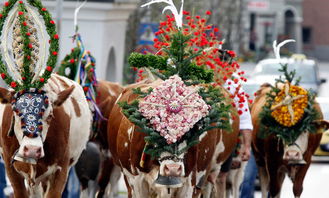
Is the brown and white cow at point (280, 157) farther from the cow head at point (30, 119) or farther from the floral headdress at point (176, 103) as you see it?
the cow head at point (30, 119)

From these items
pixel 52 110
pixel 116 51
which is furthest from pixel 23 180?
pixel 116 51

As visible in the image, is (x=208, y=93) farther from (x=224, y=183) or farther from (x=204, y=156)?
(x=224, y=183)

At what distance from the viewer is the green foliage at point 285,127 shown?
15297mm

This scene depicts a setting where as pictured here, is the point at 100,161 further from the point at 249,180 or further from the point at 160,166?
the point at 160,166

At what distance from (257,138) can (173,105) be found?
4966mm

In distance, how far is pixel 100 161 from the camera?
52.3 ft

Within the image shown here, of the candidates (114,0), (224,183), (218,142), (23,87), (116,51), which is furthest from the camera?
(116,51)

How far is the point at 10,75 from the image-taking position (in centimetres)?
1238

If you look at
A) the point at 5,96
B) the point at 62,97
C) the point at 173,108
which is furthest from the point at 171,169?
the point at 5,96

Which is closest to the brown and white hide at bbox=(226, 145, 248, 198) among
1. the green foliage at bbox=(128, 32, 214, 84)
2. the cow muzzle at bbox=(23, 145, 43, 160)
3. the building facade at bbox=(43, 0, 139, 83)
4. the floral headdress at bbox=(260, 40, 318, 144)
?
the floral headdress at bbox=(260, 40, 318, 144)

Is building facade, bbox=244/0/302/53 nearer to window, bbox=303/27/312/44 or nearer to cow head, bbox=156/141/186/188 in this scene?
window, bbox=303/27/312/44

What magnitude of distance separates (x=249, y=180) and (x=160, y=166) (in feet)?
20.0

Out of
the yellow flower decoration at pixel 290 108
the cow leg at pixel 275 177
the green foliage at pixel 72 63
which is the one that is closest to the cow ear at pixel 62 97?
the green foliage at pixel 72 63

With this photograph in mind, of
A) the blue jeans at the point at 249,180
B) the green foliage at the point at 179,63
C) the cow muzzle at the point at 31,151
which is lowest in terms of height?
the blue jeans at the point at 249,180
